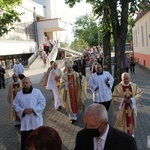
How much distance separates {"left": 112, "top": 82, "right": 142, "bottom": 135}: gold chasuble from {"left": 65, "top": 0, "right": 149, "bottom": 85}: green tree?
5.23 m

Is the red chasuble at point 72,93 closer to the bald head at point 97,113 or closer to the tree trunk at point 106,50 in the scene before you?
the tree trunk at point 106,50

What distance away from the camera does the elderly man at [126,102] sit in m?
6.72

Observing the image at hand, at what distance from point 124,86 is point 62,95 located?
3721 millimetres

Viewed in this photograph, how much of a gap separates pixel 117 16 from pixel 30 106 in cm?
674

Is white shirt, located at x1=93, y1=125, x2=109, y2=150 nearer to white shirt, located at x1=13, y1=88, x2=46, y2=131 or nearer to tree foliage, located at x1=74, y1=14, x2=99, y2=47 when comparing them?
white shirt, located at x1=13, y1=88, x2=46, y2=131

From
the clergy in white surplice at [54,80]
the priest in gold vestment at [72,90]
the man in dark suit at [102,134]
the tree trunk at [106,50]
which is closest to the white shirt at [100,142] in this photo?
the man in dark suit at [102,134]

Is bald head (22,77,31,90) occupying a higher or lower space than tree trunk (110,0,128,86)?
lower

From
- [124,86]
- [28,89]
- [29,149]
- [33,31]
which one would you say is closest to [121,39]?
[124,86]

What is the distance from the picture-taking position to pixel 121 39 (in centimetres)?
1189

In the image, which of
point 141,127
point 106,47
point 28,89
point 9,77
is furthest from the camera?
point 9,77

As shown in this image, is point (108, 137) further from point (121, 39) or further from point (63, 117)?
point (121, 39)

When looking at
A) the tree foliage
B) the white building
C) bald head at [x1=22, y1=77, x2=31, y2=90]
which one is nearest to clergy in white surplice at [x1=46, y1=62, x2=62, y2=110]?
bald head at [x1=22, y1=77, x2=31, y2=90]

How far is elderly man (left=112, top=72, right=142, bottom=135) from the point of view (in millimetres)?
6723

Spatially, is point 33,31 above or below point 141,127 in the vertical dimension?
above
